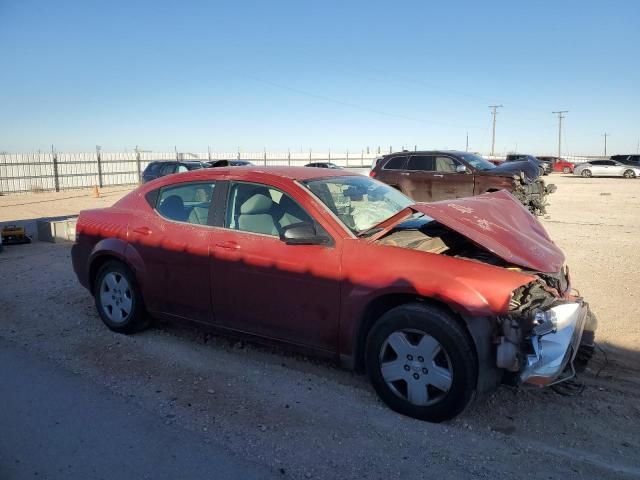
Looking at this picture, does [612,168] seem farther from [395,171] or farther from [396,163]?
[395,171]

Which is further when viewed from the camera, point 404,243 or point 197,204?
point 197,204

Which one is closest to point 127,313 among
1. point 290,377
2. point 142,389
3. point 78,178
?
point 142,389

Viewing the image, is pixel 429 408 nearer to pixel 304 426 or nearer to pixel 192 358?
pixel 304 426

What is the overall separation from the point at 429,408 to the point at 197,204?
2.60 m

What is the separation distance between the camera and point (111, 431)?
3174 mm

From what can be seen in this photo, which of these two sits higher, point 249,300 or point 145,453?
point 249,300

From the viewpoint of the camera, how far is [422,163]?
1418cm

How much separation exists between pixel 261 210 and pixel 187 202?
865 mm

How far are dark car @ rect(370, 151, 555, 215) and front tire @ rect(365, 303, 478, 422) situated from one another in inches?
410

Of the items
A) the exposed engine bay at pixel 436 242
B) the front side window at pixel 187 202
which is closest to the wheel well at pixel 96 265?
the front side window at pixel 187 202

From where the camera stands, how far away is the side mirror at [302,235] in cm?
356

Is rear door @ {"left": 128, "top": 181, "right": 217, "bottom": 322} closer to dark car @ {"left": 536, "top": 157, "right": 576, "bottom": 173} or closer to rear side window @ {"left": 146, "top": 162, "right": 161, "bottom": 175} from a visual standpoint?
rear side window @ {"left": 146, "top": 162, "right": 161, "bottom": 175}

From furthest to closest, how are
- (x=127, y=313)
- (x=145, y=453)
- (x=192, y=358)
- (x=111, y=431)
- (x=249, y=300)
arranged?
(x=127, y=313)
(x=192, y=358)
(x=249, y=300)
(x=111, y=431)
(x=145, y=453)

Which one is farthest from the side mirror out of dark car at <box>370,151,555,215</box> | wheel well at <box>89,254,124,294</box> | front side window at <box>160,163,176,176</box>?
front side window at <box>160,163,176,176</box>
